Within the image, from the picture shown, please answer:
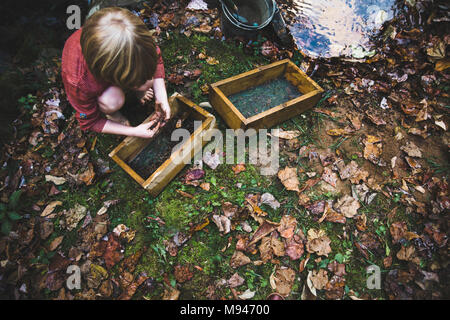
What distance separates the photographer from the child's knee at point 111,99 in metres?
1.75

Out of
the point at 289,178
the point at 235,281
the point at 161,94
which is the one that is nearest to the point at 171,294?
the point at 235,281

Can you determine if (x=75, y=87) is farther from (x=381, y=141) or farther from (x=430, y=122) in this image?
(x=430, y=122)

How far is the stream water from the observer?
2824mm

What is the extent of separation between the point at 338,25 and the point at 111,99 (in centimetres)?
291

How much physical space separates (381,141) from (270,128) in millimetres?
1245

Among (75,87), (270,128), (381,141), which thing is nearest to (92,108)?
(75,87)

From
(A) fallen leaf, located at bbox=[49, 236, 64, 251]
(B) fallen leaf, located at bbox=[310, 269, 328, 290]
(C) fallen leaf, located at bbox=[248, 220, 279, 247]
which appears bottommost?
(B) fallen leaf, located at bbox=[310, 269, 328, 290]

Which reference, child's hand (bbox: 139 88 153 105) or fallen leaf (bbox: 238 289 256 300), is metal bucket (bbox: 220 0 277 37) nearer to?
child's hand (bbox: 139 88 153 105)

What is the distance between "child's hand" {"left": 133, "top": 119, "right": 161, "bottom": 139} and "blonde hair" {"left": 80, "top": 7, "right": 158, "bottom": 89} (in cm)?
57

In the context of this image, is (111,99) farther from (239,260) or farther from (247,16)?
(247,16)

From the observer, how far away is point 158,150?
2365 millimetres

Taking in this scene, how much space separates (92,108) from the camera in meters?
1.77

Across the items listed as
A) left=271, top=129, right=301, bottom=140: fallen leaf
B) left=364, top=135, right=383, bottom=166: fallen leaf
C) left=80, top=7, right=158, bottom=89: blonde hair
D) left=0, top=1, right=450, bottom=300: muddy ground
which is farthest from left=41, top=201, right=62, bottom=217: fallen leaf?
left=364, top=135, right=383, bottom=166: fallen leaf

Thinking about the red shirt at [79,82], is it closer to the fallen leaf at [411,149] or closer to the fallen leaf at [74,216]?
the fallen leaf at [74,216]
